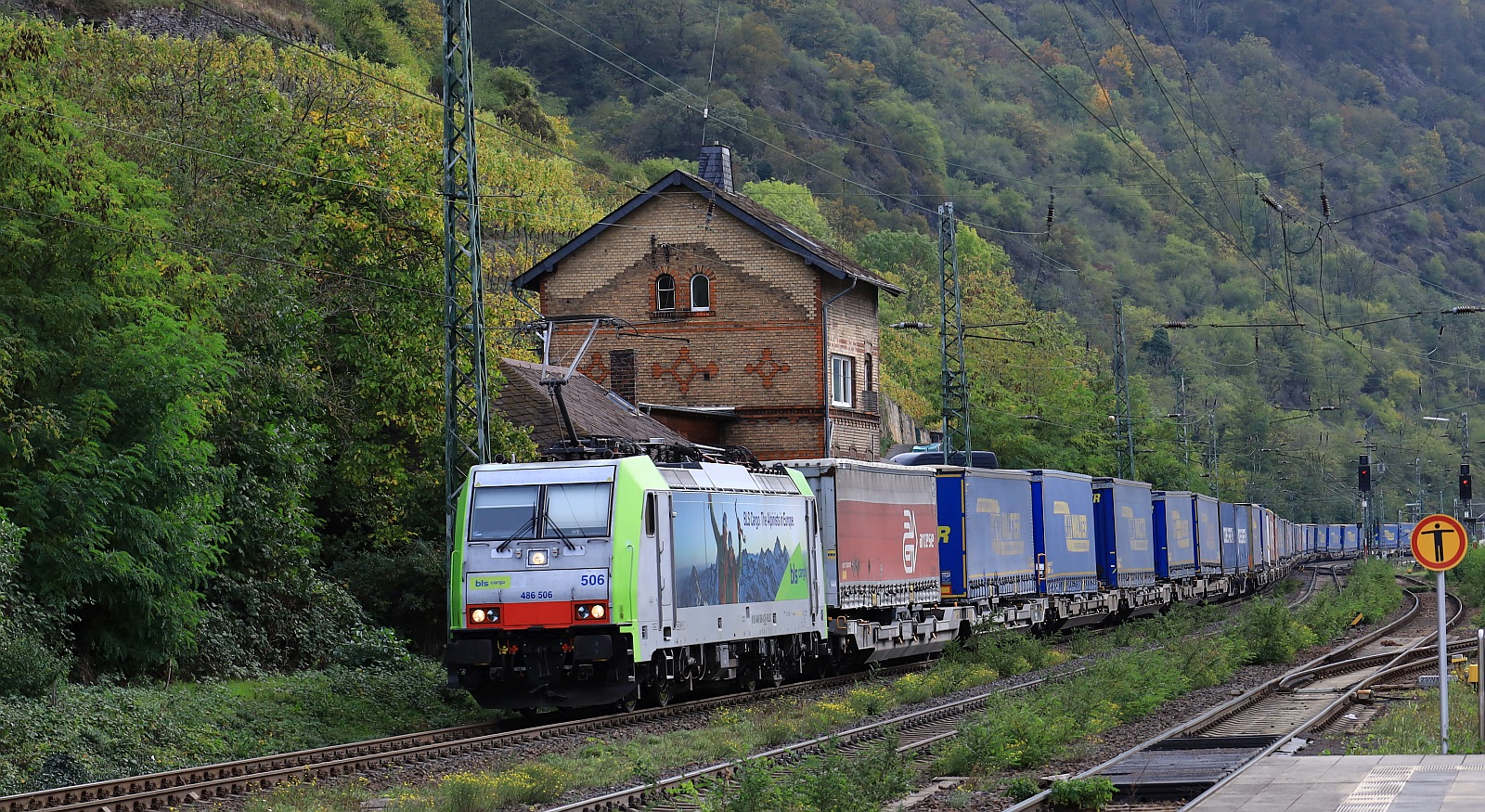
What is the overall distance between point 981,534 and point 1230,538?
31841 millimetres

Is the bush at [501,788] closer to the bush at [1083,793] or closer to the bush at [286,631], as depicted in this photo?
the bush at [1083,793]

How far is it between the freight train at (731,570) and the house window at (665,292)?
1336 cm

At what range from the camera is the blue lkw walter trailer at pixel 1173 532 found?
45594 millimetres

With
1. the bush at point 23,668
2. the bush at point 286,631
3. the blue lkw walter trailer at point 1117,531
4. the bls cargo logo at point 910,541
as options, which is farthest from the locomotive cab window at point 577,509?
the blue lkw walter trailer at point 1117,531

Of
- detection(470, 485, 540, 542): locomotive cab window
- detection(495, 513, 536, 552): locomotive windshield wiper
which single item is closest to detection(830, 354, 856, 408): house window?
detection(470, 485, 540, 542): locomotive cab window

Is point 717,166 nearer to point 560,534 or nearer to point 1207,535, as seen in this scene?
point 1207,535

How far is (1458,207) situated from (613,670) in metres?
188

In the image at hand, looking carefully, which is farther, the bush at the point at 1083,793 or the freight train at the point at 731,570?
the freight train at the point at 731,570

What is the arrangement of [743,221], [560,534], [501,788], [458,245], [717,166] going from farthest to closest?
[717,166]
[743,221]
[458,245]
[560,534]
[501,788]

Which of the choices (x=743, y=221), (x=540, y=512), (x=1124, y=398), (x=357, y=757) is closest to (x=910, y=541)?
(x=540, y=512)

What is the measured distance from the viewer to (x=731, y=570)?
22062mm

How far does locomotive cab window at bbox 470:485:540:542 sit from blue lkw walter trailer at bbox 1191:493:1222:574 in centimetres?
3402

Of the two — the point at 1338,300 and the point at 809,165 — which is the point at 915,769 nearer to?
the point at 809,165

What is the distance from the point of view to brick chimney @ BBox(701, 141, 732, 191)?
4966 centimetres
